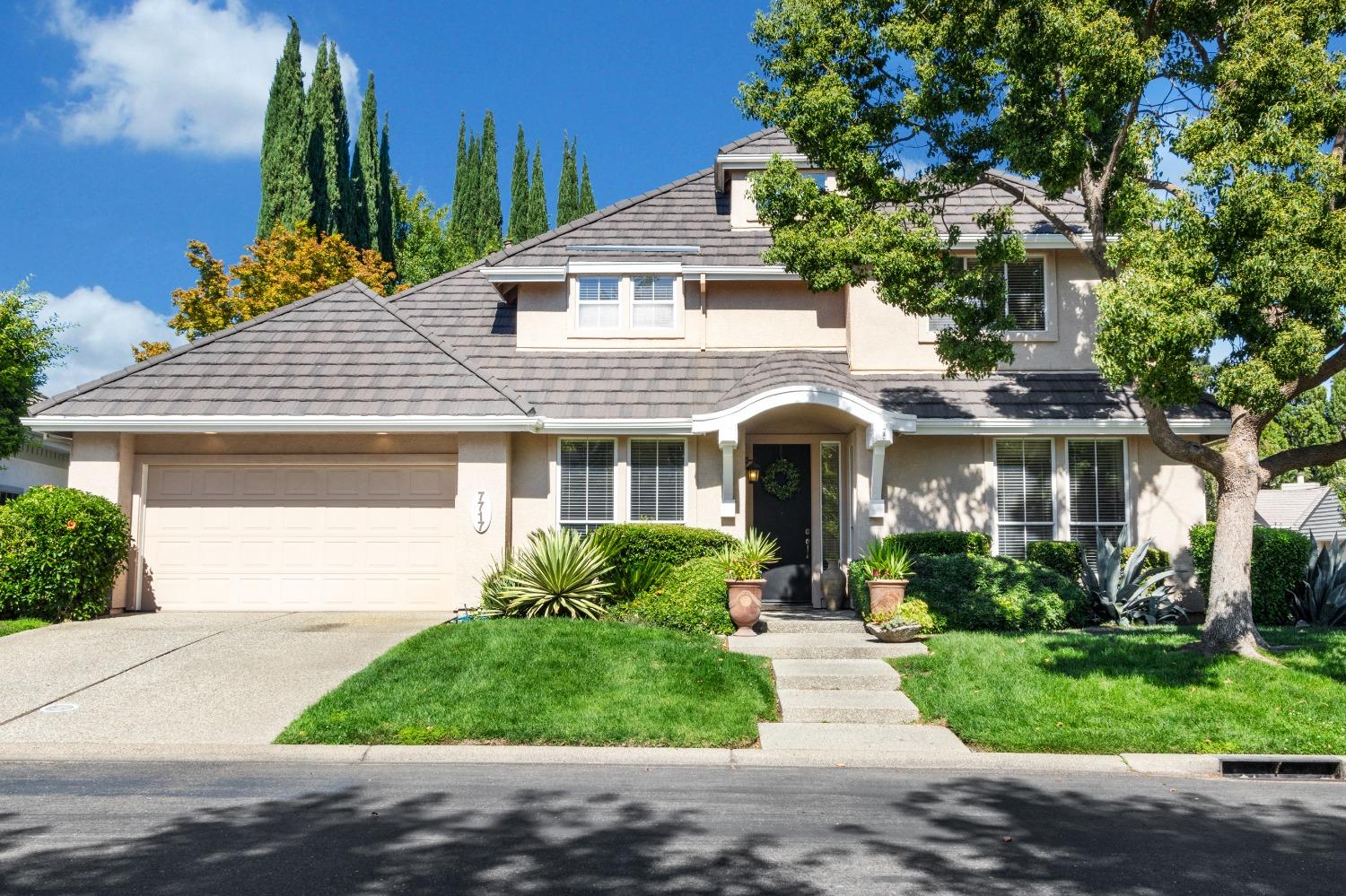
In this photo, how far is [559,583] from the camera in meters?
12.4

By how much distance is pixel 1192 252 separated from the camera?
9.15 metres

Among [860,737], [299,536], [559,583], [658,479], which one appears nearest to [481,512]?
[559,583]

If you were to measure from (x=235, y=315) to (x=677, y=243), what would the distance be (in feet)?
57.9

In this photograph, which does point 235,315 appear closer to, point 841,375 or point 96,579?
point 96,579

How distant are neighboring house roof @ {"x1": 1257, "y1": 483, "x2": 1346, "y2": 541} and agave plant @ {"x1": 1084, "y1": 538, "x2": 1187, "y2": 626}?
21627 millimetres

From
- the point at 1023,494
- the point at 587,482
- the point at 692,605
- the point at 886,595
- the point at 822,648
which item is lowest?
the point at 822,648

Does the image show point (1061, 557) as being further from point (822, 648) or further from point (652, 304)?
point (652, 304)

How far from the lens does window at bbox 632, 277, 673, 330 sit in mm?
16578

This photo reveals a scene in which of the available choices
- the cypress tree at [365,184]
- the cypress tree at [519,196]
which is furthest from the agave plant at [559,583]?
the cypress tree at [519,196]

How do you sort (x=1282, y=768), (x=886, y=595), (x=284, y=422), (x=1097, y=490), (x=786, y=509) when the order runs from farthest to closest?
(x=786, y=509) < (x=1097, y=490) < (x=284, y=422) < (x=886, y=595) < (x=1282, y=768)

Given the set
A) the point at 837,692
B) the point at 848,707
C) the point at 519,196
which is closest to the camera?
the point at 848,707

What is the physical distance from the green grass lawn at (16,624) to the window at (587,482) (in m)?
6.87

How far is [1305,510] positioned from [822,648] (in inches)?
1306

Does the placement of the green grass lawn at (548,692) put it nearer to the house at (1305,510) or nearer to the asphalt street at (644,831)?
the asphalt street at (644,831)
